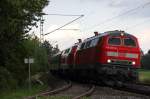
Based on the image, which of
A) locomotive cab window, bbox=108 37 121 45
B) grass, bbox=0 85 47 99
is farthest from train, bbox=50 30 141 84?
grass, bbox=0 85 47 99

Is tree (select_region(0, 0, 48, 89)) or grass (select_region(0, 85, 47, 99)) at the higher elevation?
tree (select_region(0, 0, 48, 89))

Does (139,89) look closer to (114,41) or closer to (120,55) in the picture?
(120,55)

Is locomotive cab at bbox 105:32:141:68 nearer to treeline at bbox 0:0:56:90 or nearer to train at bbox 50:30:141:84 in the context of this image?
train at bbox 50:30:141:84

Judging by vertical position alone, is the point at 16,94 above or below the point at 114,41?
below

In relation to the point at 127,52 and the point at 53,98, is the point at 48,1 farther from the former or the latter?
the point at 53,98

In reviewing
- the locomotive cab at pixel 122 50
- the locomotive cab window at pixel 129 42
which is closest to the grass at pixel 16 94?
the locomotive cab at pixel 122 50

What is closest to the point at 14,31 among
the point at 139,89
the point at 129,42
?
the point at 129,42

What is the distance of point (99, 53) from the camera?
3112cm

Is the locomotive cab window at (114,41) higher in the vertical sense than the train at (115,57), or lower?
higher

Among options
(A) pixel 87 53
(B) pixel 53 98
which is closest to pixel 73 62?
(A) pixel 87 53

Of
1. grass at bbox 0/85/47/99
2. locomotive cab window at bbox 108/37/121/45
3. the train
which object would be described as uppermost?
locomotive cab window at bbox 108/37/121/45

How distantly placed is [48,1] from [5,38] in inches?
139

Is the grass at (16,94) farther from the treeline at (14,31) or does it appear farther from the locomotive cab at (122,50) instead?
the locomotive cab at (122,50)

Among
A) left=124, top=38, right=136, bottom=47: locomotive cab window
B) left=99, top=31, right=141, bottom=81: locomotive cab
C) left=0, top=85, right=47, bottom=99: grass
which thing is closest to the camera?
left=0, top=85, right=47, bottom=99: grass
